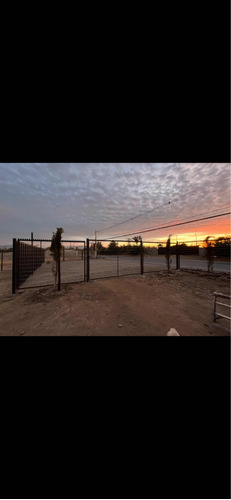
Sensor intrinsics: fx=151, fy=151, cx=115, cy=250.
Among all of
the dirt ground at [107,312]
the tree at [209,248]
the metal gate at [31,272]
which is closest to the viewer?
the dirt ground at [107,312]

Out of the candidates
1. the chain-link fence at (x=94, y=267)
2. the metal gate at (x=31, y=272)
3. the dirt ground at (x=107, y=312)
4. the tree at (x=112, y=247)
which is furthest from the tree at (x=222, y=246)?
the metal gate at (x=31, y=272)

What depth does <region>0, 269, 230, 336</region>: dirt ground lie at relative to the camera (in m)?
2.75

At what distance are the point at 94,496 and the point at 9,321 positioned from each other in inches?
115

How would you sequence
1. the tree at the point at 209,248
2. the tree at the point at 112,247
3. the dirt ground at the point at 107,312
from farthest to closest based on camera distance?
the tree at the point at 209,248 < the tree at the point at 112,247 < the dirt ground at the point at 107,312

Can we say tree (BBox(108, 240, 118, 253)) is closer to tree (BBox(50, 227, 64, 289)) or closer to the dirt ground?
tree (BBox(50, 227, 64, 289))

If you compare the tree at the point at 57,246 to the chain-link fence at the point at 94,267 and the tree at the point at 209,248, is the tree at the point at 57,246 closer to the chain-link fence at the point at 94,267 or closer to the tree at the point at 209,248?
the chain-link fence at the point at 94,267

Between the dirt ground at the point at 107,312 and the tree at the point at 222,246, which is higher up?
the tree at the point at 222,246

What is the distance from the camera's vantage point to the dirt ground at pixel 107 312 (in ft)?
Answer: 9.02

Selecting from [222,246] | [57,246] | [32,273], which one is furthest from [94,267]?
[222,246]
